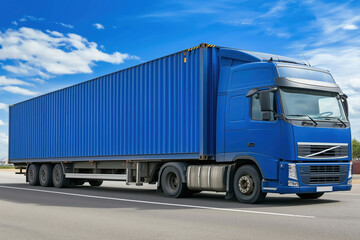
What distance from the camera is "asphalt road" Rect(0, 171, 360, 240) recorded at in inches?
274

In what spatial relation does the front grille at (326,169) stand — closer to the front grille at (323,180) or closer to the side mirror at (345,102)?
the front grille at (323,180)

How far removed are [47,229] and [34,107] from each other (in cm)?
1570

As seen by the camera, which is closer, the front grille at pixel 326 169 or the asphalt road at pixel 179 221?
the asphalt road at pixel 179 221

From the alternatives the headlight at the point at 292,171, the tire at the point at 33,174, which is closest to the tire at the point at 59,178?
the tire at the point at 33,174

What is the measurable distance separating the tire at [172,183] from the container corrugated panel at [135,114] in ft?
1.51

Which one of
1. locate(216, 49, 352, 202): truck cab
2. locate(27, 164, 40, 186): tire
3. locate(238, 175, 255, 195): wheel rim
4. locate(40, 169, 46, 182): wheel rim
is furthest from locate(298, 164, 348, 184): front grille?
locate(27, 164, 40, 186): tire

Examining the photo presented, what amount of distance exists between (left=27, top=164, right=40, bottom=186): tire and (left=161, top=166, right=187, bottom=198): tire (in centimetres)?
972

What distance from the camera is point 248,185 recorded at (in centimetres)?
1136

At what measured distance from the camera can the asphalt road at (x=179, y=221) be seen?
6.95 meters

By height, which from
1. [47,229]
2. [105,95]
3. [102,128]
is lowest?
[47,229]

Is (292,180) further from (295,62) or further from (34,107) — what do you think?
(34,107)

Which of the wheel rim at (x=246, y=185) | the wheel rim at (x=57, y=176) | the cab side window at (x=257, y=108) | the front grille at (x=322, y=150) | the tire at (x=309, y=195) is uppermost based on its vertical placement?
the cab side window at (x=257, y=108)

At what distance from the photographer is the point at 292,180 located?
10.7m

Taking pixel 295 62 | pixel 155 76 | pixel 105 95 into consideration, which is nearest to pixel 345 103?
pixel 295 62
